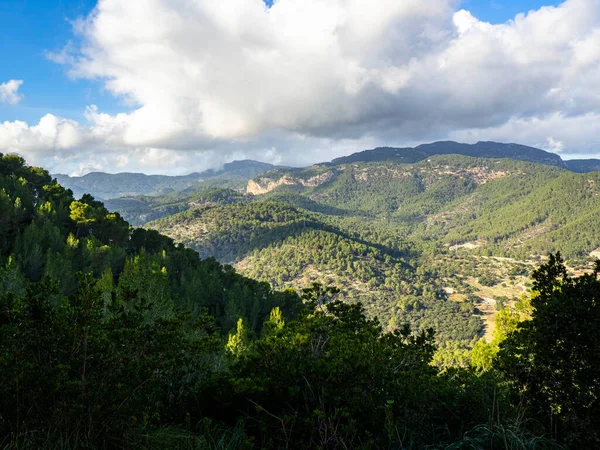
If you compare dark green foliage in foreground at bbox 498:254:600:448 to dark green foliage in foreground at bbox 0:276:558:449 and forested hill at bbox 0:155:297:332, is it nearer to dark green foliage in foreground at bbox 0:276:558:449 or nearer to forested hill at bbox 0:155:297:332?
dark green foliage in foreground at bbox 0:276:558:449

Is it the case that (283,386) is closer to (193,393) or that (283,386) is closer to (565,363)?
(193,393)

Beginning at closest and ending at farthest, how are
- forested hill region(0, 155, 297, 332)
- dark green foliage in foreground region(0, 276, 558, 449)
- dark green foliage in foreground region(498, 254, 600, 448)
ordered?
dark green foliage in foreground region(0, 276, 558, 449) < dark green foliage in foreground region(498, 254, 600, 448) < forested hill region(0, 155, 297, 332)

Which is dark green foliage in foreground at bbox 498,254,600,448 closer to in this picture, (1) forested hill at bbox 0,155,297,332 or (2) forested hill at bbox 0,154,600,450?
(2) forested hill at bbox 0,154,600,450

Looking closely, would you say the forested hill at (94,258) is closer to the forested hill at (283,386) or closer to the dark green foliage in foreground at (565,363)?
the forested hill at (283,386)

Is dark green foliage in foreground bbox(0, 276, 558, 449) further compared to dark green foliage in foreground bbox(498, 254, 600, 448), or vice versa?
dark green foliage in foreground bbox(498, 254, 600, 448)

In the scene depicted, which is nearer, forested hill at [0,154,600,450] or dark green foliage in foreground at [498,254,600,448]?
forested hill at [0,154,600,450]

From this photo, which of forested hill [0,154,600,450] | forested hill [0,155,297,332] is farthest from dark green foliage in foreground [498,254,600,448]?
forested hill [0,155,297,332]

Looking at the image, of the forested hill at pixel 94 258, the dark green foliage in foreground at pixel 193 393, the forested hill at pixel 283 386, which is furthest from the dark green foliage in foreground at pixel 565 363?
the forested hill at pixel 94 258

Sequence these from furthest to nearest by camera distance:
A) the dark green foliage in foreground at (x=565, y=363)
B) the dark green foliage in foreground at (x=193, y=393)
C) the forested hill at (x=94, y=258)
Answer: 1. the forested hill at (x=94, y=258)
2. the dark green foliage in foreground at (x=565, y=363)
3. the dark green foliage in foreground at (x=193, y=393)

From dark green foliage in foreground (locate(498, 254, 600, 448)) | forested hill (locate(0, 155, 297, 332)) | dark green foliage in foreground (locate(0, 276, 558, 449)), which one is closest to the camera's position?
dark green foliage in foreground (locate(0, 276, 558, 449))

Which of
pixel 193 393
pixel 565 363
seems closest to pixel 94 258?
pixel 193 393

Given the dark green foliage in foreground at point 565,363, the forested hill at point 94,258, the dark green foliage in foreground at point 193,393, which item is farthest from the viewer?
the forested hill at point 94,258

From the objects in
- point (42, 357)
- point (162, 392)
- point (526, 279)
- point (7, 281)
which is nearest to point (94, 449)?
point (42, 357)

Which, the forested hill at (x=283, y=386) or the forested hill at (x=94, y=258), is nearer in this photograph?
the forested hill at (x=283, y=386)
